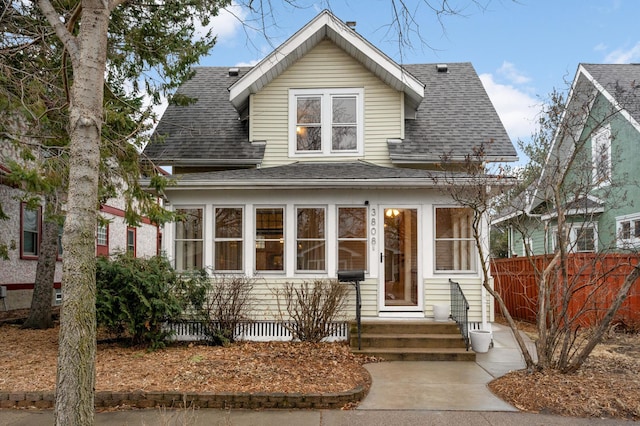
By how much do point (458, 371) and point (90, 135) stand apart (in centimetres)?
585

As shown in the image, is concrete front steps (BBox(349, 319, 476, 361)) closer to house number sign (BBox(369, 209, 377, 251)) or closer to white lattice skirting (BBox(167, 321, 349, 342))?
white lattice skirting (BBox(167, 321, 349, 342))

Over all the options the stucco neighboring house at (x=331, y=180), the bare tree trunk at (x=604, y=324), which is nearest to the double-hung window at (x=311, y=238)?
the stucco neighboring house at (x=331, y=180)

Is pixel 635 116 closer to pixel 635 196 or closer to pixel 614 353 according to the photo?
pixel 635 196

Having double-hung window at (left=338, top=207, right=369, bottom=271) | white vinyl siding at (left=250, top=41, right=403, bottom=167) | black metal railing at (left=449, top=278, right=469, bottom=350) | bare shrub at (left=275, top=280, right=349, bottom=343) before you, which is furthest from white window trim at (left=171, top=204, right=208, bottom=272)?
black metal railing at (left=449, top=278, right=469, bottom=350)

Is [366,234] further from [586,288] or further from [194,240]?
[586,288]

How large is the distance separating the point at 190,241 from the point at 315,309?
2980 millimetres

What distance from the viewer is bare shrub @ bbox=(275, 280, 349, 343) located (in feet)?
26.5

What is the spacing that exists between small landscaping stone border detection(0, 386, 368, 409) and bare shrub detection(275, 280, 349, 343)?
2901 mm

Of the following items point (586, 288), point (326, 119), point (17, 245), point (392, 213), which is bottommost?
point (586, 288)

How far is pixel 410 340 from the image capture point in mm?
7742

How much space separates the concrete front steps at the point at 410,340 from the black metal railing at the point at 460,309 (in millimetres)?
131

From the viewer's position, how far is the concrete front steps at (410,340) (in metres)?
7.39

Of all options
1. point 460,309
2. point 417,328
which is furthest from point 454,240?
point 417,328

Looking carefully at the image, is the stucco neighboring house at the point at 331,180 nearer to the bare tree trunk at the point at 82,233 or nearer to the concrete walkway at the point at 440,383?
the concrete walkway at the point at 440,383
